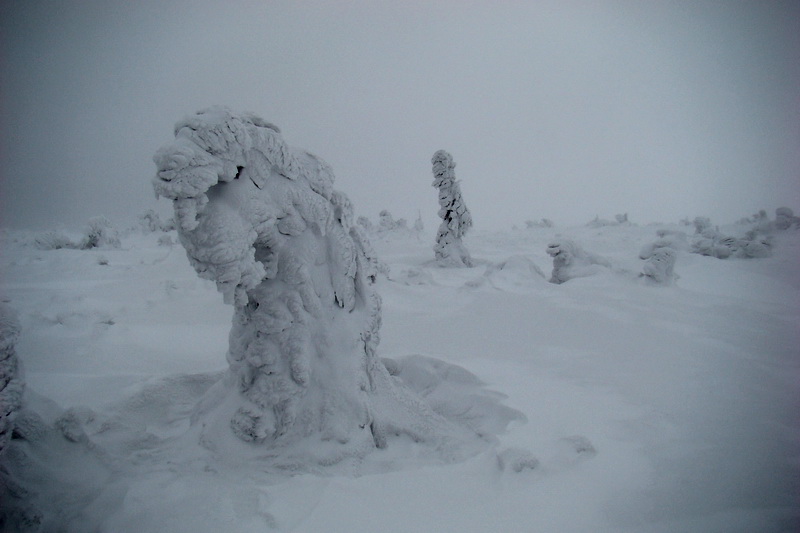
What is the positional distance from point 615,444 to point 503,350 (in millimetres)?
1996

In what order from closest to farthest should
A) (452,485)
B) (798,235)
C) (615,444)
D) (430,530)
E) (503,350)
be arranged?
(430,530)
(452,485)
(615,444)
(503,350)
(798,235)

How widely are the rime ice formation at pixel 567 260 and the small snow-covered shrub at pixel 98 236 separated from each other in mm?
13215

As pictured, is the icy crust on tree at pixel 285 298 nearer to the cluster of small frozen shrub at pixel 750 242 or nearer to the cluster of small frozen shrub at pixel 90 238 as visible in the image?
the cluster of small frozen shrub at pixel 750 242

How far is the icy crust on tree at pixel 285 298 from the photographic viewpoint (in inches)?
83.6

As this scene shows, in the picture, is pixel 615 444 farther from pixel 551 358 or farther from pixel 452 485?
pixel 551 358

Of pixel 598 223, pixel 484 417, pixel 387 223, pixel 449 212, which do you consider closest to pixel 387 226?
pixel 387 223

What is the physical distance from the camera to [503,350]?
4.39 m

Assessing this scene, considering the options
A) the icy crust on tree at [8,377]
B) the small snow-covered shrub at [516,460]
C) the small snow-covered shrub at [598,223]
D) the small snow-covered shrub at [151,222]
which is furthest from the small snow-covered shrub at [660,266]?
the small snow-covered shrub at [151,222]

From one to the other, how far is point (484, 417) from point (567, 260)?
636cm

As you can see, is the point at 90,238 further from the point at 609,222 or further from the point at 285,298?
the point at 609,222

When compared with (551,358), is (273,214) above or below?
above

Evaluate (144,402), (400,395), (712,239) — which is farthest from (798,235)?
(144,402)

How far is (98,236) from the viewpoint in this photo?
12.2 metres

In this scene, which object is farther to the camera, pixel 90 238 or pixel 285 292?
pixel 90 238
